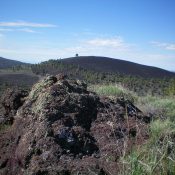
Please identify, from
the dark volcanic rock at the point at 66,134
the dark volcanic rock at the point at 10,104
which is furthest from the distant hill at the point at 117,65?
the dark volcanic rock at the point at 66,134

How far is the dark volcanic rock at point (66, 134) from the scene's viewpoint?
380 centimetres

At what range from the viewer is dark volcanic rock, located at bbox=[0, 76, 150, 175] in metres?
3.80

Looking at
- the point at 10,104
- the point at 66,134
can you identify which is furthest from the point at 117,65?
the point at 66,134

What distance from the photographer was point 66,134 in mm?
4195

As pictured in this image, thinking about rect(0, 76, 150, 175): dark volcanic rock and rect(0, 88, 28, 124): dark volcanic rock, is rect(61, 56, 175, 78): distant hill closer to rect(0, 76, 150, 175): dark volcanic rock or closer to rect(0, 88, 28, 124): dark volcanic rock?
rect(0, 88, 28, 124): dark volcanic rock

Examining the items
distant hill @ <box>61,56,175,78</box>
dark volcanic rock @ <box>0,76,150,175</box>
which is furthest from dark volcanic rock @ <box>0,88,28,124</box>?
distant hill @ <box>61,56,175,78</box>

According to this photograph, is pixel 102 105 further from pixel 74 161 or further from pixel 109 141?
pixel 74 161

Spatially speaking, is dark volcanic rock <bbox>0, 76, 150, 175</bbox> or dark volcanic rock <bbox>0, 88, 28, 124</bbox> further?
dark volcanic rock <bbox>0, 88, 28, 124</bbox>

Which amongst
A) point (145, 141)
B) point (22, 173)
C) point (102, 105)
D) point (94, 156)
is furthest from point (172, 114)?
point (22, 173)

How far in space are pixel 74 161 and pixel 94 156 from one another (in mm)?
282

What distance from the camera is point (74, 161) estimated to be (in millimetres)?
3799

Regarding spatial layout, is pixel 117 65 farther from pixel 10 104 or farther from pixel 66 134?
pixel 66 134

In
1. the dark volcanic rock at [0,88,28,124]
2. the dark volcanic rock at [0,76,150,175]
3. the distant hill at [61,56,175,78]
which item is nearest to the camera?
the dark volcanic rock at [0,76,150,175]

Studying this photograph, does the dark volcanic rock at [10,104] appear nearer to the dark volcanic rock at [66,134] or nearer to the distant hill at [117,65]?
the dark volcanic rock at [66,134]
